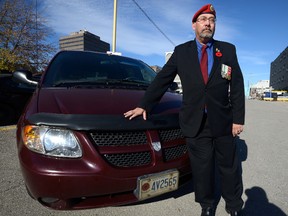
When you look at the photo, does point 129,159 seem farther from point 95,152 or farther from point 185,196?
point 185,196

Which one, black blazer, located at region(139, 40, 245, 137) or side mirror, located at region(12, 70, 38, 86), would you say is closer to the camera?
black blazer, located at region(139, 40, 245, 137)

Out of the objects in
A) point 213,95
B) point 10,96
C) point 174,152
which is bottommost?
point 174,152

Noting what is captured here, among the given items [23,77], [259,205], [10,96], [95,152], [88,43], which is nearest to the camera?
[95,152]

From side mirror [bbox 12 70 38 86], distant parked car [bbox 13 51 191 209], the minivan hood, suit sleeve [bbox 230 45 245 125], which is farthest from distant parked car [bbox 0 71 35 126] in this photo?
suit sleeve [bbox 230 45 245 125]

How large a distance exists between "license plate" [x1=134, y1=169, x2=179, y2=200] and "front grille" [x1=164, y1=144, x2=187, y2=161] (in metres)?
0.12

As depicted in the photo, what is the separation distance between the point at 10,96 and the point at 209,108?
4.96 meters

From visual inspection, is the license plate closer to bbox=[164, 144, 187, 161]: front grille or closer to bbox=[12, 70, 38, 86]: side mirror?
bbox=[164, 144, 187, 161]: front grille

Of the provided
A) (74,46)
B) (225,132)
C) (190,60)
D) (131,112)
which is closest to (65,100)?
(131,112)

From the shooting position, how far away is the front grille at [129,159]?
1.92 m

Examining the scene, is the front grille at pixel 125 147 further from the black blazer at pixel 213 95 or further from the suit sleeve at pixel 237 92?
the suit sleeve at pixel 237 92

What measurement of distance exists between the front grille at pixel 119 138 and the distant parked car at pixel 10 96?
386 cm

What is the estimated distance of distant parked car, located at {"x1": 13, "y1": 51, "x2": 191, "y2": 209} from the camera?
1828mm

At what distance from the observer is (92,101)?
224cm

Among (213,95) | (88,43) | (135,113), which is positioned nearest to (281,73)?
(88,43)
